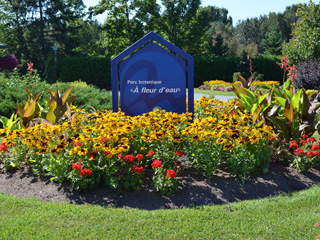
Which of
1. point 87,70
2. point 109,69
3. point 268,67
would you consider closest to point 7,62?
point 87,70

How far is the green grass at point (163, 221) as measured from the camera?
10.1 feet

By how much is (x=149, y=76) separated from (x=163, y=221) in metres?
3.18

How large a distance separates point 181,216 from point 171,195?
49 centimetres

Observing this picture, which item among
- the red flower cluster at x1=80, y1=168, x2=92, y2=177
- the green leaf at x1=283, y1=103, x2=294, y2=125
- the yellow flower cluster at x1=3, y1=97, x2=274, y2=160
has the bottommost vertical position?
the red flower cluster at x1=80, y1=168, x2=92, y2=177

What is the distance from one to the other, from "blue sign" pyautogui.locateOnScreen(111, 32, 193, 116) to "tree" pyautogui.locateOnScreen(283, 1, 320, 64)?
13.9 meters

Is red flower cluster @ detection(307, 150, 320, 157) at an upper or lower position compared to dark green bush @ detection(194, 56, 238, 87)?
lower

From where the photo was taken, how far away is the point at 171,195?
3.85 m

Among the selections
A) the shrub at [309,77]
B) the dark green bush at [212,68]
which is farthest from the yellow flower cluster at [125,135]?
the dark green bush at [212,68]

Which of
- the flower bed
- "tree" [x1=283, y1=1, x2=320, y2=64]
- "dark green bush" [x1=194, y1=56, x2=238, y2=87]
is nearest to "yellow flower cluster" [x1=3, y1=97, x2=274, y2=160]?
the flower bed

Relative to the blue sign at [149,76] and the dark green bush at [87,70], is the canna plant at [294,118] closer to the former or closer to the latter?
the blue sign at [149,76]

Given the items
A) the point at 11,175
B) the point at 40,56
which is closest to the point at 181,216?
the point at 11,175

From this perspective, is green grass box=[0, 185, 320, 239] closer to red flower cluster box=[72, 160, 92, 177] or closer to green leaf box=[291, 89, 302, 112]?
red flower cluster box=[72, 160, 92, 177]

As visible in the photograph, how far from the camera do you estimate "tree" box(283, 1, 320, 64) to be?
17812mm

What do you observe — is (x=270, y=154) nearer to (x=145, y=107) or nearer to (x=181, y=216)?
(x=181, y=216)
